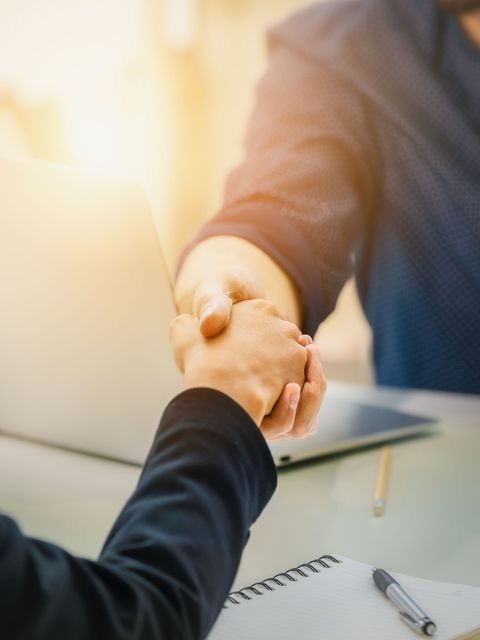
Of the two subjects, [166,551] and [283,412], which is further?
[283,412]

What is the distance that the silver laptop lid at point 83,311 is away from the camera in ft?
1.25

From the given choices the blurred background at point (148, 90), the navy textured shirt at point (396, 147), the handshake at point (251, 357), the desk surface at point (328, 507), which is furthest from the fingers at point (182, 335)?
the blurred background at point (148, 90)

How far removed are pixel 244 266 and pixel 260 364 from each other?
168 mm

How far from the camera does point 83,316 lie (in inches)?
16.5

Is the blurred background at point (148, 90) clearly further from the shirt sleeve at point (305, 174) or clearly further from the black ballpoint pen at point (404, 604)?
the black ballpoint pen at point (404, 604)

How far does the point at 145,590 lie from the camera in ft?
0.73

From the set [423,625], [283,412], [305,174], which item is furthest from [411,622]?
[305,174]

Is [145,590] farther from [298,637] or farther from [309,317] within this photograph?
[309,317]

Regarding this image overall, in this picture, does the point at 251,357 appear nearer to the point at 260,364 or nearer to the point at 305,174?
the point at 260,364

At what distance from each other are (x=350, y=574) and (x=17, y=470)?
0.77ft

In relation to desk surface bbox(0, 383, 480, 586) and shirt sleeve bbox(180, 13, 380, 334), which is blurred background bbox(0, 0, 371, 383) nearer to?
shirt sleeve bbox(180, 13, 380, 334)

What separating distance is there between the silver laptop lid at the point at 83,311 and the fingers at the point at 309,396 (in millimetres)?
77

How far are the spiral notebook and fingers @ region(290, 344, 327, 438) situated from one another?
3.1 inches

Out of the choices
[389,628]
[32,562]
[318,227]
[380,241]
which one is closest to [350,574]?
Answer: [389,628]
